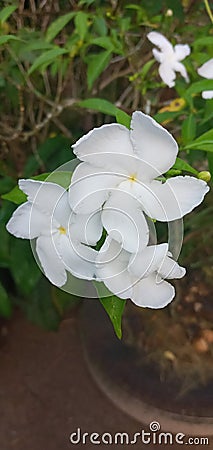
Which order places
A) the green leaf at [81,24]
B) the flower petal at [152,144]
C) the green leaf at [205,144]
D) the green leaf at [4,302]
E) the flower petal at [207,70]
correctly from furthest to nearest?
the green leaf at [4,302], the green leaf at [81,24], the flower petal at [207,70], the green leaf at [205,144], the flower petal at [152,144]

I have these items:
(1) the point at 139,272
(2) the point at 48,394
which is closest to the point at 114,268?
(1) the point at 139,272

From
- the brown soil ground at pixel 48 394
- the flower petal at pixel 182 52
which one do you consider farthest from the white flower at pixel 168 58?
the brown soil ground at pixel 48 394

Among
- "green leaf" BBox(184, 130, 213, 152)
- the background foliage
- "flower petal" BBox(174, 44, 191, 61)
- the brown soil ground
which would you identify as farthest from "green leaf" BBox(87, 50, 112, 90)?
the brown soil ground

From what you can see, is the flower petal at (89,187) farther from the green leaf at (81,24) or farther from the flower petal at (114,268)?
the green leaf at (81,24)

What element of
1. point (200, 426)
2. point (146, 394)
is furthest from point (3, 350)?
point (200, 426)

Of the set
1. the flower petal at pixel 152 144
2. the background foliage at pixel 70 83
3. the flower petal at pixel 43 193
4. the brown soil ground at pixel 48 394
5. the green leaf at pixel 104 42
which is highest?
the flower petal at pixel 152 144

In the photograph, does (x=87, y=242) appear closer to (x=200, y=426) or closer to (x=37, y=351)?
(x=200, y=426)
